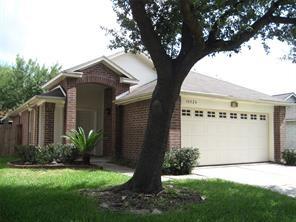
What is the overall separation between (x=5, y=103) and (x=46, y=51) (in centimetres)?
693

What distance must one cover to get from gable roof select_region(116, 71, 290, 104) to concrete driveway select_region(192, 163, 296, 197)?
3018mm

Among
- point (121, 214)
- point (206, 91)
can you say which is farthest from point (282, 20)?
point (206, 91)

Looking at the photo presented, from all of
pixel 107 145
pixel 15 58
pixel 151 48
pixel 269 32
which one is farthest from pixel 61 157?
pixel 15 58

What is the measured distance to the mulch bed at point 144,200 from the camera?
298 inches

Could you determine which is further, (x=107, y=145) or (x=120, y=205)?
(x=107, y=145)

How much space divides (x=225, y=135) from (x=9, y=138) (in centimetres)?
1462

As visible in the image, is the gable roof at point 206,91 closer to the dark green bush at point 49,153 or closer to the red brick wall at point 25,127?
the dark green bush at point 49,153

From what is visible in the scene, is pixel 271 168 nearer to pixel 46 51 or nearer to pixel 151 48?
pixel 151 48

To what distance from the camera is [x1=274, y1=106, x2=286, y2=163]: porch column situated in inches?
728

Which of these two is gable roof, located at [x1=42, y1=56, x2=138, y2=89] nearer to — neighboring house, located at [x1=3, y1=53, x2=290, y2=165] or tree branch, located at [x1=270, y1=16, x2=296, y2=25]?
neighboring house, located at [x1=3, y1=53, x2=290, y2=165]

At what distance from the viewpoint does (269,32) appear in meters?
10.9

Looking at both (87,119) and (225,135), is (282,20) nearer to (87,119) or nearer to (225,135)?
(225,135)

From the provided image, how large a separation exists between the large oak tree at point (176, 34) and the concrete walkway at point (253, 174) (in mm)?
3583

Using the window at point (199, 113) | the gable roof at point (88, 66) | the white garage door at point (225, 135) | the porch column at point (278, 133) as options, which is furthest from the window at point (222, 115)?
the gable roof at point (88, 66)
